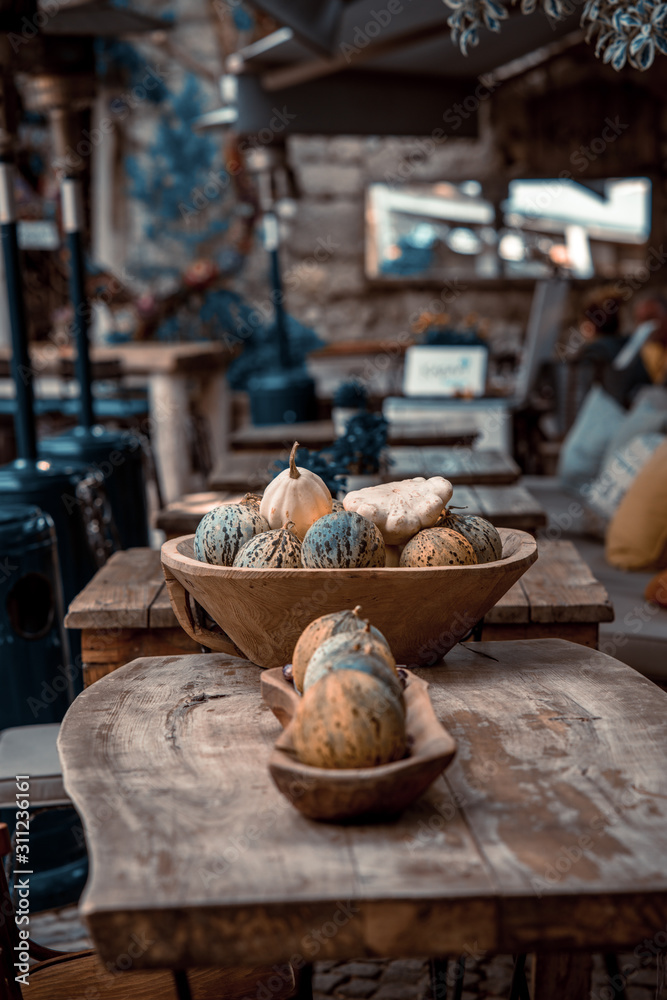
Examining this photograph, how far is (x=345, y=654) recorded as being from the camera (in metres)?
0.93

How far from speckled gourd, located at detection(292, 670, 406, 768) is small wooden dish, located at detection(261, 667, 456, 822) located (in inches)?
0.4

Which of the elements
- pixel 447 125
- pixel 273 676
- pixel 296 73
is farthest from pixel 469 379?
pixel 273 676

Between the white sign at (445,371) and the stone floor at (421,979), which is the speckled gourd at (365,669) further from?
the white sign at (445,371)

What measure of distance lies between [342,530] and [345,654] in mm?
232

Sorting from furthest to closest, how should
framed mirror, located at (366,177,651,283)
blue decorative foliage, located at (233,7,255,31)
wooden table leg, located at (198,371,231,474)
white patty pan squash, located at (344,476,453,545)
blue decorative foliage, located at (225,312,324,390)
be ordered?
framed mirror, located at (366,177,651,283) → blue decorative foliage, located at (233,7,255,31) → wooden table leg, located at (198,371,231,474) → blue decorative foliage, located at (225,312,324,390) → white patty pan squash, located at (344,476,453,545)

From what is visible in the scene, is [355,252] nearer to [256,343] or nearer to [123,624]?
[256,343]

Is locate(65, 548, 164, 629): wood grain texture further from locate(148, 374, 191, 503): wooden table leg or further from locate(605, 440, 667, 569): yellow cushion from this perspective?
locate(148, 374, 191, 503): wooden table leg

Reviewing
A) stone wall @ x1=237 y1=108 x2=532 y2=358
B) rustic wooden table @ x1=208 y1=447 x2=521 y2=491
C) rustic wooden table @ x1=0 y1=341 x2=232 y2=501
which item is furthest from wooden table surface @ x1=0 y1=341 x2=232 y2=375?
rustic wooden table @ x1=208 y1=447 x2=521 y2=491

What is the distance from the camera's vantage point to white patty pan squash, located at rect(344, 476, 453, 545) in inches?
47.9

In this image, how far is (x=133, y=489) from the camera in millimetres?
3248

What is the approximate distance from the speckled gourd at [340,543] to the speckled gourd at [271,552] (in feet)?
0.05

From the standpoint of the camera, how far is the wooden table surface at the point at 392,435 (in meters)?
3.59

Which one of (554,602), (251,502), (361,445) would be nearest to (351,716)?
(251,502)

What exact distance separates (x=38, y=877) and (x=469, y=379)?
319 centimetres
